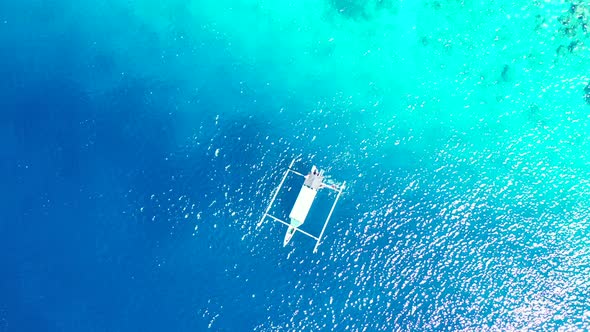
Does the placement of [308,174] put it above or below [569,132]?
below

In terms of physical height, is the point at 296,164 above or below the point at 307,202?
above

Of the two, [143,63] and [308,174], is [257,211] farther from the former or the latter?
[143,63]

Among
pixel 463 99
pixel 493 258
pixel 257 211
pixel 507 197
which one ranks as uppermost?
pixel 463 99

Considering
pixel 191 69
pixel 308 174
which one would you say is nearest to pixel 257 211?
pixel 308 174

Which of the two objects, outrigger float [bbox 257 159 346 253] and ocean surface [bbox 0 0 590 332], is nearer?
ocean surface [bbox 0 0 590 332]

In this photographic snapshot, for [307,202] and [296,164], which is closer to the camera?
[307,202]

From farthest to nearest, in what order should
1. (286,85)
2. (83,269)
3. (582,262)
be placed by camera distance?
(286,85), (83,269), (582,262)

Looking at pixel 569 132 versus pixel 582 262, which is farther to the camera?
pixel 569 132

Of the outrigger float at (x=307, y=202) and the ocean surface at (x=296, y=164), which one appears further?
the outrigger float at (x=307, y=202)
